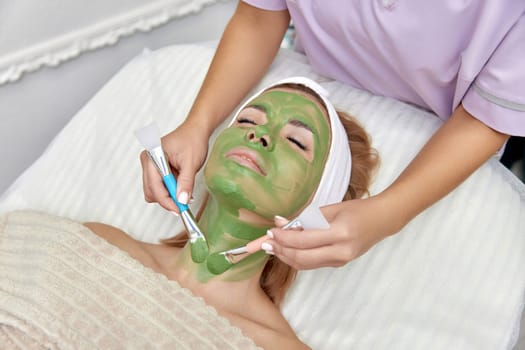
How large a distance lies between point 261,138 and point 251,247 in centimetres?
19

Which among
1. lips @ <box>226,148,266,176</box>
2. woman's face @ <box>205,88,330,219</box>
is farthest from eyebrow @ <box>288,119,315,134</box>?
lips @ <box>226,148,266,176</box>

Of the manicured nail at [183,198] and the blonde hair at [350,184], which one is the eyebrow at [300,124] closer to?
the blonde hair at [350,184]

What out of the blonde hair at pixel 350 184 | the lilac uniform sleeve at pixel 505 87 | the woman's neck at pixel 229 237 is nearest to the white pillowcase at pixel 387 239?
the blonde hair at pixel 350 184

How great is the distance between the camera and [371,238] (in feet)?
3.07

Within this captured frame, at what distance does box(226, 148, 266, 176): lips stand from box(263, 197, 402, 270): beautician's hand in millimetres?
110

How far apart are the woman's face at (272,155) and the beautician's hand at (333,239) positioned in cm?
9

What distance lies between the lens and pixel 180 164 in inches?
43.0

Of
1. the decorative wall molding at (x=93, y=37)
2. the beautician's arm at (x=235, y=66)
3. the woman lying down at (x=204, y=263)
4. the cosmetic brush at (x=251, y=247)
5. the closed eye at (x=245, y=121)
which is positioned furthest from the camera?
the decorative wall molding at (x=93, y=37)

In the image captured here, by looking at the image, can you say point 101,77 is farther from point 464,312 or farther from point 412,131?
point 464,312

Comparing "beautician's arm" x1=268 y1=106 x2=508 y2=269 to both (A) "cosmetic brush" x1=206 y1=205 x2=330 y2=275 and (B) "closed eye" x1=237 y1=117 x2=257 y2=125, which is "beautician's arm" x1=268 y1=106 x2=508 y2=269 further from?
(B) "closed eye" x1=237 y1=117 x2=257 y2=125

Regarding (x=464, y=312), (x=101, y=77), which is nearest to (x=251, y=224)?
(x=464, y=312)

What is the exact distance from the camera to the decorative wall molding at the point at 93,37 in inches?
55.4

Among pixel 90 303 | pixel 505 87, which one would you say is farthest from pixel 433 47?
pixel 90 303

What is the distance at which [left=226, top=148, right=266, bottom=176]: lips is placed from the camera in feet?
3.21
